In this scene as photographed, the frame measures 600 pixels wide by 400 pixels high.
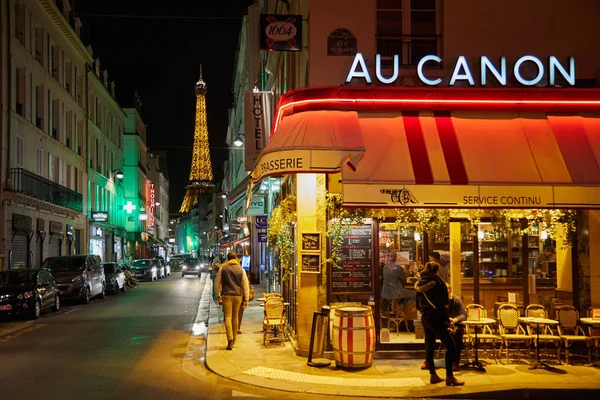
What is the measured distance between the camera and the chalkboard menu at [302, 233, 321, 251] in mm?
11695

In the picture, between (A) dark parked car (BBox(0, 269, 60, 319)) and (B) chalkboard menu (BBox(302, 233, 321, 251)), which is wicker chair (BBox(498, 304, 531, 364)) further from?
(A) dark parked car (BBox(0, 269, 60, 319))

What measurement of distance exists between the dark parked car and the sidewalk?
8.95m

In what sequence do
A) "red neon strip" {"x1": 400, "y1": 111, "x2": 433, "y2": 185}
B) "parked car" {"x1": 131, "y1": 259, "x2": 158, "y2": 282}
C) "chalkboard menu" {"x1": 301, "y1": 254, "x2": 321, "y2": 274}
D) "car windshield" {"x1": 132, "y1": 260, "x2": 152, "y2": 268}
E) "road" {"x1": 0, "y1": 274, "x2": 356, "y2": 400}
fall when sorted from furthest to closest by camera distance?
"car windshield" {"x1": 132, "y1": 260, "x2": 152, "y2": 268}
"parked car" {"x1": 131, "y1": 259, "x2": 158, "y2": 282}
"chalkboard menu" {"x1": 301, "y1": 254, "x2": 321, "y2": 274}
"red neon strip" {"x1": 400, "y1": 111, "x2": 433, "y2": 185}
"road" {"x1": 0, "y1": 274, "x2": 356, "y2": 400}

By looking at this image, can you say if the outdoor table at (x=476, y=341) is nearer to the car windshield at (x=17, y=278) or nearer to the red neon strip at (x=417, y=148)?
the red neon strip at (x=417, y=148)

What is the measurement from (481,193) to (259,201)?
15403 millimetres

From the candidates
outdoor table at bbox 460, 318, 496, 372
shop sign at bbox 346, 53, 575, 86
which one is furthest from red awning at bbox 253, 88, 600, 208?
outdoor table at bbox 460, 318, 496, 372

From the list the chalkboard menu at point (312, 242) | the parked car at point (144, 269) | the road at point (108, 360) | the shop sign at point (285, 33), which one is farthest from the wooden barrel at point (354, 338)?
the parked car at point (144, 269)

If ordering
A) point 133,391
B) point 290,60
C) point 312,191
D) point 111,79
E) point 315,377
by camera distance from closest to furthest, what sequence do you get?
point 133,391, point 315,377, point 312,191, point 290,60, point 111,79

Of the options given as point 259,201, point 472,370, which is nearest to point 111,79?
point 259,201

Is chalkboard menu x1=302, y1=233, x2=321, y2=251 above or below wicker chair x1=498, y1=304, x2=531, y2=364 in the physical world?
above

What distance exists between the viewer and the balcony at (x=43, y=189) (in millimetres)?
29062

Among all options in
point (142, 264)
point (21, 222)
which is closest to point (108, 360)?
point (21, 222)

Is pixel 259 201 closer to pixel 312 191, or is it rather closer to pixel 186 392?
pixel 312 191

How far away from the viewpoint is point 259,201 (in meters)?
25.6
